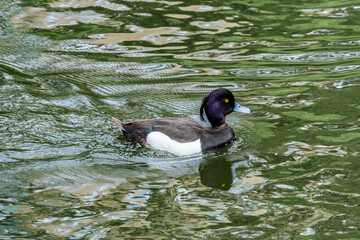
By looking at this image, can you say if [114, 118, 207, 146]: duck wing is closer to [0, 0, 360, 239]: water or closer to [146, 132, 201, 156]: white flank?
[146, 132, 201, 156]: white flank

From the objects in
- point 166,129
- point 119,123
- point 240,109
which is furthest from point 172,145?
point 240,109

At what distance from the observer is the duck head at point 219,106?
28.7 ft

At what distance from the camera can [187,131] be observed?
8516mm

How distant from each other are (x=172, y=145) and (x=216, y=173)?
848 millimetres

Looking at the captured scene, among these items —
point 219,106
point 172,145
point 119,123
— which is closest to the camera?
point 172,145

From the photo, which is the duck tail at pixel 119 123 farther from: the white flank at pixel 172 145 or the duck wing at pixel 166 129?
the white flank at pixel 172 145

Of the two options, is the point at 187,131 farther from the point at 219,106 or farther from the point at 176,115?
the point at 176,115

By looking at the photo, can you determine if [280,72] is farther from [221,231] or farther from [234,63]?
[221,231]

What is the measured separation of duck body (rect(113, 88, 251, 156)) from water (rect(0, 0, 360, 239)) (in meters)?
0.15

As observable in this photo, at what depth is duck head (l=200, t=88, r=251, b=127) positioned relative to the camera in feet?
28.7

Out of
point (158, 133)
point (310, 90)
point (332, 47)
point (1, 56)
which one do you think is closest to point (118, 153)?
point (158, 133)

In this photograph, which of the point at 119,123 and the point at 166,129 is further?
the point at 119,123

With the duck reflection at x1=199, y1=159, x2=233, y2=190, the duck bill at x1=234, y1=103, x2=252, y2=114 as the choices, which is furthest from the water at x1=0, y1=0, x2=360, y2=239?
the duck bill at x1=234, y1=103, x2=252, y2=114

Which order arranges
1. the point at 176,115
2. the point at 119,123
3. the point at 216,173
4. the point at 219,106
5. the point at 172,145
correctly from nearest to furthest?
the point at 216,173 → the point at 172,145 → the point at 119,123 → the point at 219,106 → the point at 176,115
